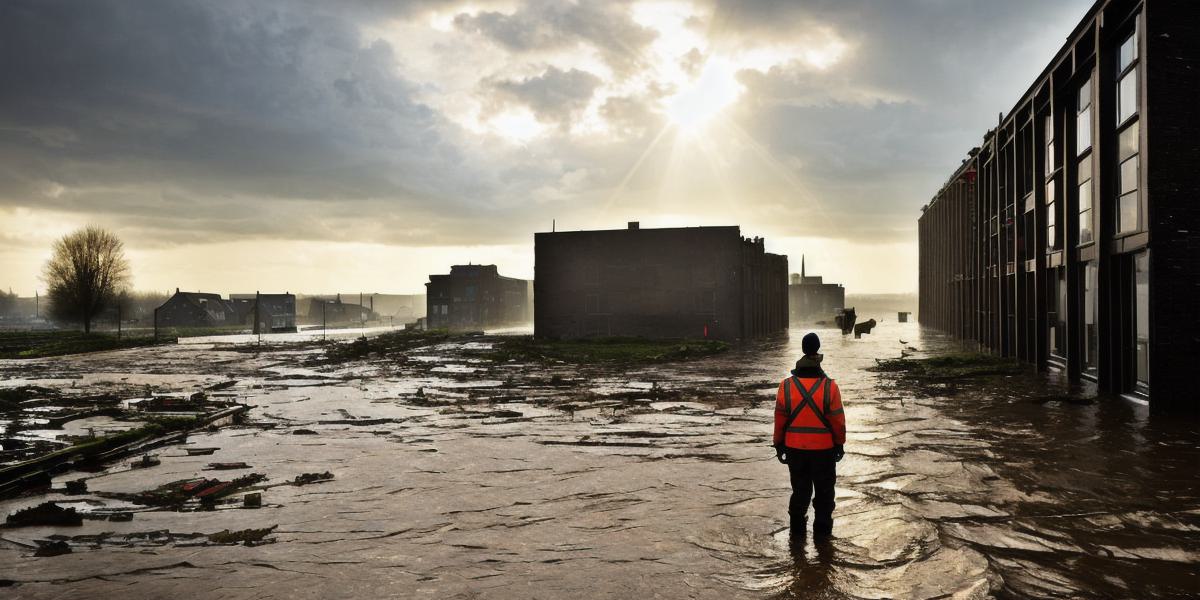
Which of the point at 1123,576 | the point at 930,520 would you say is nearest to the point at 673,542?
the point at 930,520

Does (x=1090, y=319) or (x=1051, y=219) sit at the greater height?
(x=1051, y=219)

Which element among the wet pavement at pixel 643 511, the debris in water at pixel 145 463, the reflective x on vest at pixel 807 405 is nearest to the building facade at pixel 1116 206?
the wet pavement at pixel 643 511

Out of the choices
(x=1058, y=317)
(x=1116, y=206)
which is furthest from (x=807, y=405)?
(x=1058, y=317)

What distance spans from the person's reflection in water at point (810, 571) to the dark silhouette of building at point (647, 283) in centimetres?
4012

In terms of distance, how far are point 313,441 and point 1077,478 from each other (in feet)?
37.6

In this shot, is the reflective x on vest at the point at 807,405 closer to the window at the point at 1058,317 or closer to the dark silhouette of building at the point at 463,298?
the window at the point at 1058,317

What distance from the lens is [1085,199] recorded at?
18.8 m

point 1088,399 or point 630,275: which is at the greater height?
point 630,275

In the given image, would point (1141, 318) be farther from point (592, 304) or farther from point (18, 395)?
point (592, 304)

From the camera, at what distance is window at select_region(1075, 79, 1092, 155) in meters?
18.5

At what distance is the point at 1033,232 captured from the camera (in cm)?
2427

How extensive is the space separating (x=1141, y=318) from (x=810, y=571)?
1336 centimetres

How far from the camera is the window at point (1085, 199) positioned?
60.2 feet

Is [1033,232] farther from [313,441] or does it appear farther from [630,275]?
[630,275]
